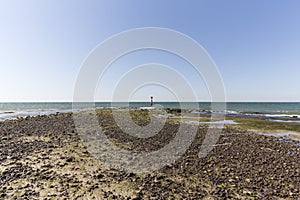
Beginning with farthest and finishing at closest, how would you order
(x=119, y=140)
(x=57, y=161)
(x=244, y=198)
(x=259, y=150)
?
(x=119, y=140), (x=259, y=150), (x=57, y=161), (x=244, y=198)

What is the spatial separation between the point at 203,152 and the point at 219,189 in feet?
14.0

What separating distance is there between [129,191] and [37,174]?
3507 millimetres

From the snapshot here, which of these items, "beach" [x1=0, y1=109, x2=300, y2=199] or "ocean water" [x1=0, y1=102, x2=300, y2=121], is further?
"ocean water" [x1=0, y1=102, x2=300, y2=121]

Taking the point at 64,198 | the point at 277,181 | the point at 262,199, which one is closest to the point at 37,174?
the point at 64,198

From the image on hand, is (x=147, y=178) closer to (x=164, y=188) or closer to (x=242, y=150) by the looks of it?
(x=164, y=188)

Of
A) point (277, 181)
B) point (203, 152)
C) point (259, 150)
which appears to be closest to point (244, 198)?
point (277, 181)

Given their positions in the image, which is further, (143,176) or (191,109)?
(191,109)

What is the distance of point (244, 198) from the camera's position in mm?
5891

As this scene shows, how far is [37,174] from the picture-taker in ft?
22.0

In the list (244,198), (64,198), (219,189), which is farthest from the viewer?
(219,189)

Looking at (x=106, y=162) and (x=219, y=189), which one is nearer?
(x=219, y=189)

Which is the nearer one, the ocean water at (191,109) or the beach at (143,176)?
the beach at (143,176)

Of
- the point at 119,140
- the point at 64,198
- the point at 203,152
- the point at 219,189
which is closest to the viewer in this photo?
the point at 64,198

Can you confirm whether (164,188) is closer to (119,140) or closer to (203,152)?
(203,152)
